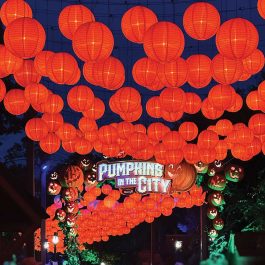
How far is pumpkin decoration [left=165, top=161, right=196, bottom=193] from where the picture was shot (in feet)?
69.5

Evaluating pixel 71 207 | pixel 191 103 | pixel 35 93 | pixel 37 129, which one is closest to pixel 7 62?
pixel 35 93

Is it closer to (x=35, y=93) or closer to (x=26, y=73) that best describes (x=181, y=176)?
(x=35, y=93)

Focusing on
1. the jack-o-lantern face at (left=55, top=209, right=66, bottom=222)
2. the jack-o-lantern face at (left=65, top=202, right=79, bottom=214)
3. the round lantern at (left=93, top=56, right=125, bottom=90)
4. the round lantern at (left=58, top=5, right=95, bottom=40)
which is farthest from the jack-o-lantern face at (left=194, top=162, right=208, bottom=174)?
the round lantern at (left=58, top=5, right=95, bottom=40)

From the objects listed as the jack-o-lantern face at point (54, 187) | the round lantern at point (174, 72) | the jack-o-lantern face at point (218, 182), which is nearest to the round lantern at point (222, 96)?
the round lantern at point (174, 72)

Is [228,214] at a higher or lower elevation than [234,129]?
lower

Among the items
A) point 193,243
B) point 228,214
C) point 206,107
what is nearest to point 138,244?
point 193,243

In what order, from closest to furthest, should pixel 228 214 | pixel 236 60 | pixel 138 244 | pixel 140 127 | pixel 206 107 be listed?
pixel 236 60
pixel 206 107
pixel 140 127
pixel 228 214
pixel 138 244

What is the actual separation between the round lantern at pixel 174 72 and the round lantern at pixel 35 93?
2.21m

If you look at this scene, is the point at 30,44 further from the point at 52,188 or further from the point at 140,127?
the point at 52,188

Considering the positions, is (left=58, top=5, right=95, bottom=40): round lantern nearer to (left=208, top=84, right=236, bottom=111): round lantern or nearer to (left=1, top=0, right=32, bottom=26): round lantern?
(left=1, top=0, right=32, bottom=26): round lantern

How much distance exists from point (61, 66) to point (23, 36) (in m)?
1.27

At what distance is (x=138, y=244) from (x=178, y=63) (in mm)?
38821

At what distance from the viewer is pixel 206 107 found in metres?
13.2

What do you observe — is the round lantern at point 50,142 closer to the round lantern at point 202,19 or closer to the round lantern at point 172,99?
the round lantern at point 172,99
